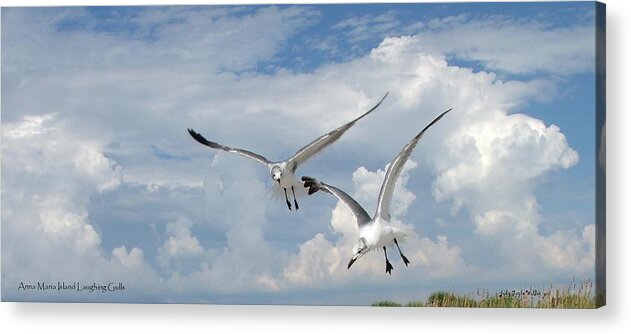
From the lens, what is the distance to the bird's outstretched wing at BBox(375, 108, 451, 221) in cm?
1559

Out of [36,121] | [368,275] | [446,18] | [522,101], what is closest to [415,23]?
[446,18]

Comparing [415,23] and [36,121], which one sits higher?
[415,23]

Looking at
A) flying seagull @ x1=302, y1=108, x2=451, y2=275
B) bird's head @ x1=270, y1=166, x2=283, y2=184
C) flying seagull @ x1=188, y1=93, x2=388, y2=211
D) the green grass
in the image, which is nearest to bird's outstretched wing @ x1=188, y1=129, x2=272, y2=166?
flying seagull @ x1=188, y1=93, x2=388, y2=211

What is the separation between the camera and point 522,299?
15.5m

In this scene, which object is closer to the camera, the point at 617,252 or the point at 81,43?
the point at 617,252

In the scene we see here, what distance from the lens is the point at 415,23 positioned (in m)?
15.8

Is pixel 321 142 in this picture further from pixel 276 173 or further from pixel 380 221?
pixel 380 221

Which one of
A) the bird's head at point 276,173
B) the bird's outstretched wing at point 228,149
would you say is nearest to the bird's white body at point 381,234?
the bird's head at point 276,173

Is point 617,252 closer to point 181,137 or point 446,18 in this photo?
point 446,18

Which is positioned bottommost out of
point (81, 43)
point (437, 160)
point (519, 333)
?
point (519, 333)

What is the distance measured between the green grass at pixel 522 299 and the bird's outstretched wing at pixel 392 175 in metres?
0.91

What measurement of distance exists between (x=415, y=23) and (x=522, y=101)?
4.28ft

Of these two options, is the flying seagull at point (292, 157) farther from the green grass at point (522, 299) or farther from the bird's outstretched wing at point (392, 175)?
the green grass at point (522, 299)

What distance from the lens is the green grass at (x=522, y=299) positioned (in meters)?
15.2
